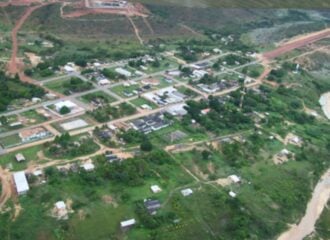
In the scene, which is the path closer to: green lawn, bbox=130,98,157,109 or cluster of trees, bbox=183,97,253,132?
green lawn, bbox=130,98,157,109

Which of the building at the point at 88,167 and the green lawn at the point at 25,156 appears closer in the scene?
the green lawn at the point at 25,156

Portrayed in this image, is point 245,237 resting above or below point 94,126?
below

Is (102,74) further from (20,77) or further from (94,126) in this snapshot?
(94,126)

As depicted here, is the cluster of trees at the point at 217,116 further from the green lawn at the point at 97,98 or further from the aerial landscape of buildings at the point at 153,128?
the green lawn at the point at 97,98

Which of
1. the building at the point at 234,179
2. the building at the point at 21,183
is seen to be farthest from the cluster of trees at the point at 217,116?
the building at the point at 21,183

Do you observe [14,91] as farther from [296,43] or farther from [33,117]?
[296,43]

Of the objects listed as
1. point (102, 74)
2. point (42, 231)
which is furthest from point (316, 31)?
point (42, 231)

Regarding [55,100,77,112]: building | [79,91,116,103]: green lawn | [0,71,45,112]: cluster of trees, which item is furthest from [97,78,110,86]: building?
[0,71,45,112]: cluster of trees
